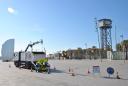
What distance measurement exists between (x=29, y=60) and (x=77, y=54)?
474 ft

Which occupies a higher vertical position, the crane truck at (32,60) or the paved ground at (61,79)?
the crane truck at (32,60)

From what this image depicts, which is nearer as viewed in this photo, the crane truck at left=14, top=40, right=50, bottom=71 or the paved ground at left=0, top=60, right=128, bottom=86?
the paved ground at left=0, top=60, right=128, bottom=86

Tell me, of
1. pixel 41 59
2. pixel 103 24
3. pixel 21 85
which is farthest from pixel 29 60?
pixel 103 24

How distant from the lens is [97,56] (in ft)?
533

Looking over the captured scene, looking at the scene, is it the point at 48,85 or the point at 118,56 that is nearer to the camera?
the point at 48,85

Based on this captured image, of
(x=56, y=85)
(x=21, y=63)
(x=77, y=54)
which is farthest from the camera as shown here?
(x=77, y=54)

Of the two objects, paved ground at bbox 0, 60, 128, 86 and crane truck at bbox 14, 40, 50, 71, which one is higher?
crane truck at bbox 14, 40, 50, 71

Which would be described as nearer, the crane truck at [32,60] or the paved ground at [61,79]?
the paved ground at [61,79]

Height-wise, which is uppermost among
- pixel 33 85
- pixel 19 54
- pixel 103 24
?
pixel 103 24

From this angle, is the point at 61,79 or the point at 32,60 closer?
the point at 61,79

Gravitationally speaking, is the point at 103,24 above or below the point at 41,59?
above

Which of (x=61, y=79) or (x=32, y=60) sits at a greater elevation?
(x=32, y=60)

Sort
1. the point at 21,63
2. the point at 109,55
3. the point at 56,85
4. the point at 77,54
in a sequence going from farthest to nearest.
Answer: the point at 77,54
the point at 109,55
the point at 21,63
the point at 56,85

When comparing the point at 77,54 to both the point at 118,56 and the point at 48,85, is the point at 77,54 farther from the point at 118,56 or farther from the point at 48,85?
the point at 48,85
